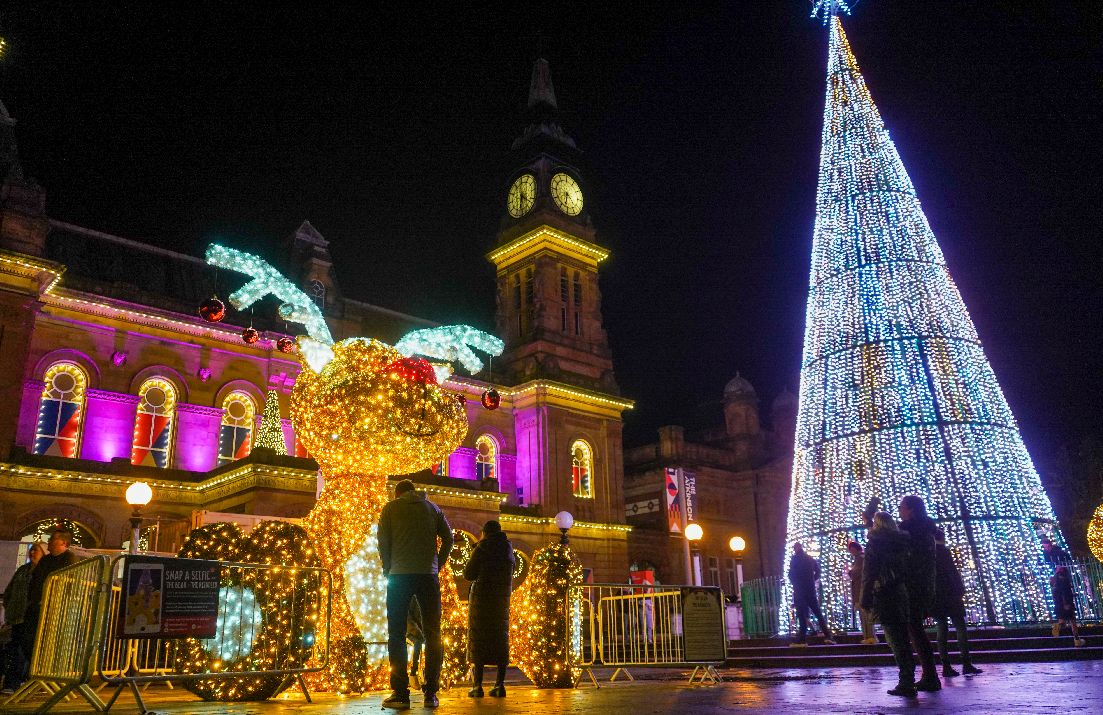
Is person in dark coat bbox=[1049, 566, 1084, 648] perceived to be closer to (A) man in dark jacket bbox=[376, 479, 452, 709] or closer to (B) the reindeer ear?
(A) man in dark jacket bbox=[376, 479, 452, 709]

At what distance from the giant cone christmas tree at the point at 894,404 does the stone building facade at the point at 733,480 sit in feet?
97.0

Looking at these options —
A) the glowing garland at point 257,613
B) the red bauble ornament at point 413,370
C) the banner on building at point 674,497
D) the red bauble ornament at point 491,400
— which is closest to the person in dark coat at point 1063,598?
the red bauble ornament at point 413,370

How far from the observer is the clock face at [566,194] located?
38.2m

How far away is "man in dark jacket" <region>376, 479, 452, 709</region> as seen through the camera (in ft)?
21.9

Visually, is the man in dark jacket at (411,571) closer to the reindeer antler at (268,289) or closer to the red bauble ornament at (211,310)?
the reindeer antler at (268,289)

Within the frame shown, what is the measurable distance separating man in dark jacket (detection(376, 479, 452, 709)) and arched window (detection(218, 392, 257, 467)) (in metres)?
21.8

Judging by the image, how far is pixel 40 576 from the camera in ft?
30.5

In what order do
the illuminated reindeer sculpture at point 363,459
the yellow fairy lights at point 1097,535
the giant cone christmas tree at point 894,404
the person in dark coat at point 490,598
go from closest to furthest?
the person in dark coat at point 490,598, the illuminated reindeer sculpture at point 363,459, the giant cone christmas tree at point 894,404, the yellow fairy lights at point 1097,535

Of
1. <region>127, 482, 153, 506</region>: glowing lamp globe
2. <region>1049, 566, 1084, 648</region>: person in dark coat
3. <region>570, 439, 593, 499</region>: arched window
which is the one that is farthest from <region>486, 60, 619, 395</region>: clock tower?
<region>1049, 566, 1084, 648</region>: person in dark coat

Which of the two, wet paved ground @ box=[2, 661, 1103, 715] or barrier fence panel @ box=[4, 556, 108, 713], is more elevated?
barrier fence panel @ box=[4, 556, 108, 713]

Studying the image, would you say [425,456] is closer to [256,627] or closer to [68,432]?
[256,627]

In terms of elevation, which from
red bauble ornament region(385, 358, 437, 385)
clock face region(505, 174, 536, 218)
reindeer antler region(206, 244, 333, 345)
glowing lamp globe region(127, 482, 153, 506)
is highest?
clock face region(505, 174, 536, 218)

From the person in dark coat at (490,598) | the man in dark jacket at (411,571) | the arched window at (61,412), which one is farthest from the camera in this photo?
the arched window at (61,412)

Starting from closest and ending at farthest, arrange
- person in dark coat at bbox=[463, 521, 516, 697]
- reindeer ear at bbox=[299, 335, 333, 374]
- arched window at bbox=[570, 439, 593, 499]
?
person in dark coat at bbox=[463, 521, 516, 697], reindeer ear at bbox=[299, 335, 333, 374], arched window at bbox=[570, 439, 593, 499]
